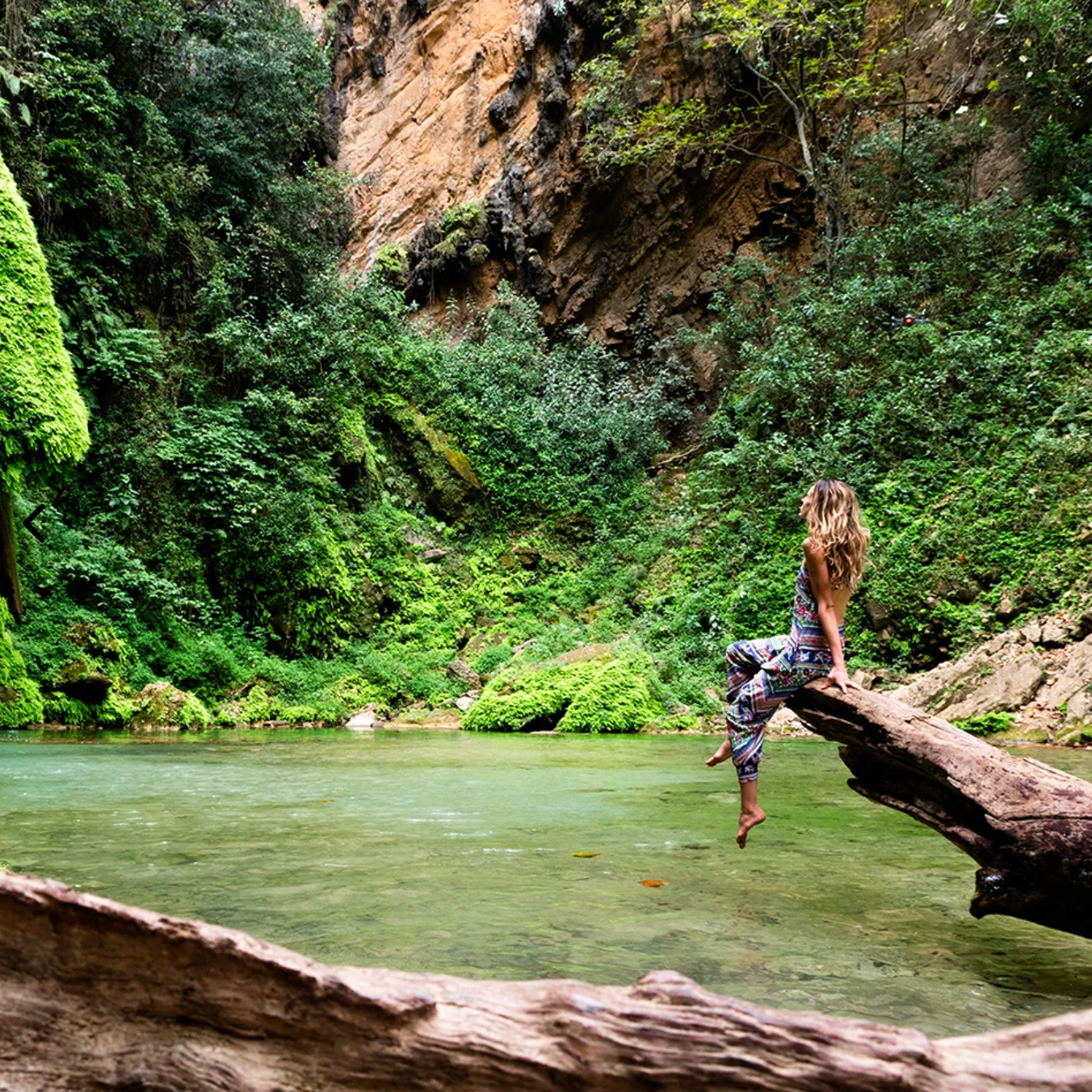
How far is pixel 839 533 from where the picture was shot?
405 centimetres

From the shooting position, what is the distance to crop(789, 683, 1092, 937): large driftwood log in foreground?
263 centimetres

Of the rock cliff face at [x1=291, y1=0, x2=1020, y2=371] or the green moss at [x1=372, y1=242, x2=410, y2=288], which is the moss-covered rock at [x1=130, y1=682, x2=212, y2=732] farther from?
the rock cliff face at [x1=291, y1=0, x2=1020, y2=371]

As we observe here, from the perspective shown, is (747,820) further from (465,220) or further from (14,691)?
(465,220)

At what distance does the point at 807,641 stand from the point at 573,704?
8.28 meters

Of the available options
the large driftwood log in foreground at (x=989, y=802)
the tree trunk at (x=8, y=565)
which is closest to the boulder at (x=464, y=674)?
the tree trunk at (x=8, y=565)

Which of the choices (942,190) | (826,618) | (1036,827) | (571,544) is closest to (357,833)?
(826,618)

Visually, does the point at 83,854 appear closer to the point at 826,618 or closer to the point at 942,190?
the point at 826,618

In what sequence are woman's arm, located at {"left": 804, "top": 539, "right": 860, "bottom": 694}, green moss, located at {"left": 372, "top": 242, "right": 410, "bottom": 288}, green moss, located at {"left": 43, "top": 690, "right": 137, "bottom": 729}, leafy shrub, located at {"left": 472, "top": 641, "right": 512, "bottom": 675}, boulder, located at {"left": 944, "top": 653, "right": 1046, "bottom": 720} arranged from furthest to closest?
green moss, located at {"left": 372, "top": 242, "right": 410, "bottom": 288}, leafy shrub, located at {"left": 472, "top": 641, "right": 512, "bottom": 675}, green moss, located at {"left": 43, "top": 690, "right": 137, "bottom": 729}, boulder, located at {"left": 944, "top": 653, "right": 1046, "bottom": 720}, woman's arm, located at {"left": 804, "top": 539, "right": 860, "bottom": 694}

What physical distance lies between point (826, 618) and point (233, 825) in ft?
11.0

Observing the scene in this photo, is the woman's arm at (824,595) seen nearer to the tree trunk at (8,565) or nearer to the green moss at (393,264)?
the tree trunk at (8,565)

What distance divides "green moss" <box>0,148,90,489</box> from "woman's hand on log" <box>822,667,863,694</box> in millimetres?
9625

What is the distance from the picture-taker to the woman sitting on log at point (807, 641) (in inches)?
156

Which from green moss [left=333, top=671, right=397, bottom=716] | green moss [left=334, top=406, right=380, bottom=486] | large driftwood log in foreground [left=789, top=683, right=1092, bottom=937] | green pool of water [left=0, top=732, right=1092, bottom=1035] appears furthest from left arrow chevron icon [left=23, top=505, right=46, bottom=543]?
large driftwood log in foreground [left=789, top=683, right=1092, bottom=937]

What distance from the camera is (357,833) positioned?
4.54m
